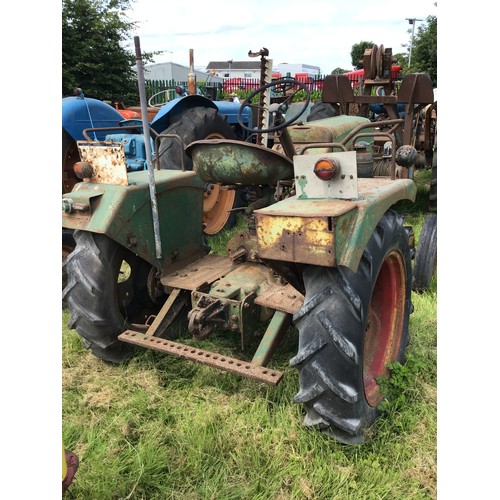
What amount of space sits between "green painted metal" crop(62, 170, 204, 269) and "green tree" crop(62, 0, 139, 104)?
10.8 meters

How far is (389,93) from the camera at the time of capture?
596 centimetres

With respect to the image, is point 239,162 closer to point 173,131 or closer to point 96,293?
point 96,293

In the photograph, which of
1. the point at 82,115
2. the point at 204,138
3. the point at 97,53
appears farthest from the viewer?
the point at 97,53

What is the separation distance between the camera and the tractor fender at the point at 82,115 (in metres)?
5.04

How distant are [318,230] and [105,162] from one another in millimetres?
1380

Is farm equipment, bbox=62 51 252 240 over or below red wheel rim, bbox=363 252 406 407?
over

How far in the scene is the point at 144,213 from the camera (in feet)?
8.90

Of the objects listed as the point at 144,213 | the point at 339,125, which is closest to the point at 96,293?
the point at 144,213

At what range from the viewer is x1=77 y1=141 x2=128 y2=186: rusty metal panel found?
259cm

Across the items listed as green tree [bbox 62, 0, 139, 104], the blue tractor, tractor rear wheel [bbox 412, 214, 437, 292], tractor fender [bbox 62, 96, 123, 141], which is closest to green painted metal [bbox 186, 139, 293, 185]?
tractor rear wheel [bbox 412, 214, 437, 292]

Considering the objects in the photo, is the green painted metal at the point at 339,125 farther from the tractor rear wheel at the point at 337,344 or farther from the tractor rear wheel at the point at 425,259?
the tractor rear wheel at the point at 337,344

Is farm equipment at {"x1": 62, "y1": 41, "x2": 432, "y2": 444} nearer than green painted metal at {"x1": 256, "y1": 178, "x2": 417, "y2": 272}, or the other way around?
green painted metal at {"x1": 256, "y1": 178, "x2": 417, "y2": 272}

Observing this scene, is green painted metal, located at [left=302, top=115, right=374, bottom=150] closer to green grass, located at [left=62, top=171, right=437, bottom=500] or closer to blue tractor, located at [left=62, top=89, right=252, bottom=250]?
blue tractor, located at [left=62, top=89, right=252, bottom=250]

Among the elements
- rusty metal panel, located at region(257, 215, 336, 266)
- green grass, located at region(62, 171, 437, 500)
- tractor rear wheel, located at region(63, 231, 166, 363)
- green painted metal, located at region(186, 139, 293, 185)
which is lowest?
green grass, located at region(62, 171, 437, 500)
